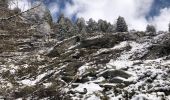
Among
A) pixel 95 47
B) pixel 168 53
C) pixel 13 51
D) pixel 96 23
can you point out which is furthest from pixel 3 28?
pixel 96 23

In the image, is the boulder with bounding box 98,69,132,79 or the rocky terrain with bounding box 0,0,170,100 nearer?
the rocky terrain with bounding box 0,0,170,100

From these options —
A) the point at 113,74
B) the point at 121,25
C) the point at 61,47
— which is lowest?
the point at 113,74

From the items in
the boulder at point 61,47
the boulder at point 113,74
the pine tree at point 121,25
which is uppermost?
the pine tree at point 121,25

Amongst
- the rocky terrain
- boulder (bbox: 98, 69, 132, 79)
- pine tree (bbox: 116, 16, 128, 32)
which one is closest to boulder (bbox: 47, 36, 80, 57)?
the rocky terrain

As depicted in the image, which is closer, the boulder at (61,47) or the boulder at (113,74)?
the boulder at (113,74)

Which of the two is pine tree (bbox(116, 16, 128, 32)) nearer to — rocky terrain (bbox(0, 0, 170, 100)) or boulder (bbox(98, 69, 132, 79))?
rocky terrain (bbox(0, 0, 170, 100))

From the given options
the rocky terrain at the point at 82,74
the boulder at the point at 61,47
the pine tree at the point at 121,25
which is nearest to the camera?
the rocky terrain at the point at 82,74

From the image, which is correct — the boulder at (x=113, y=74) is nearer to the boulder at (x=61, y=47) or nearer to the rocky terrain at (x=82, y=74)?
the rocky terrain at (x=82, y=74)

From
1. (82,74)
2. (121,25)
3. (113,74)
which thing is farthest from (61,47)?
(121,25)

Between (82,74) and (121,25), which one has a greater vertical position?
(121,25)

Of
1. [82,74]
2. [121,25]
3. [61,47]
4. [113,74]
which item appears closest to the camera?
[113,74]

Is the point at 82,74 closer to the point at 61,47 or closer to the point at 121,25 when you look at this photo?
the point at 61,47

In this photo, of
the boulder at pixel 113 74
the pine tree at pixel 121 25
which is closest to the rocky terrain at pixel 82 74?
the boulder at pixel 113 74

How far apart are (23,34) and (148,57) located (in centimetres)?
2567
